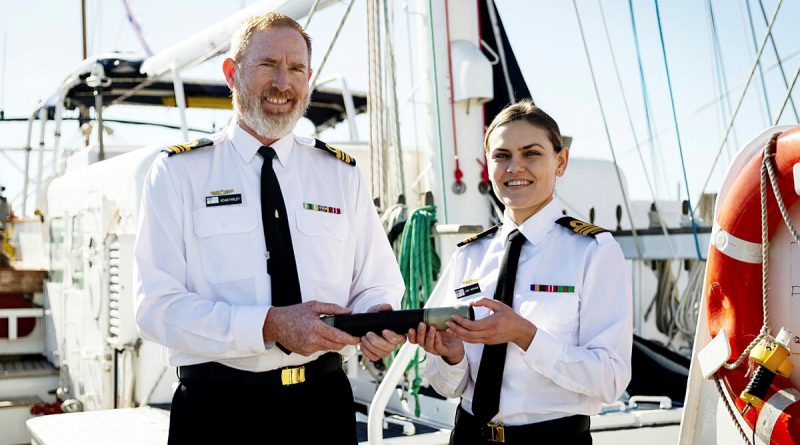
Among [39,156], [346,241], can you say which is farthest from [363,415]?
[39,156]

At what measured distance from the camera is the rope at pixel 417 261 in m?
4.02

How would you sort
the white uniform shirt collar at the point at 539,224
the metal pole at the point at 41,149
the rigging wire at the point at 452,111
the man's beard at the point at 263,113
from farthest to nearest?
1. the metal pole at the point at 41,149
2. the rigging wire at the point at 452,111
3. the white uniform shirt collar at the point at 539,224
4. the man's beard at the point at 263,113

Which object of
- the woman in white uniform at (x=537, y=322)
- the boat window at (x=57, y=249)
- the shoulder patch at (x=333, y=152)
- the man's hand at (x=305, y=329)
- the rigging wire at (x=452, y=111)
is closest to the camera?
the man's hand at (x=305, y=329)

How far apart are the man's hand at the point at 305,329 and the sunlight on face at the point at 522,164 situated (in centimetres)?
56

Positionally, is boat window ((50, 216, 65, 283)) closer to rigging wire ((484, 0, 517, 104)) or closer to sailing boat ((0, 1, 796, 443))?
sailing boat ((0, 1, 796, 443))

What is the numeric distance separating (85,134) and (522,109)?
744cm

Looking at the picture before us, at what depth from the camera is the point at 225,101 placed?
29.0 feet

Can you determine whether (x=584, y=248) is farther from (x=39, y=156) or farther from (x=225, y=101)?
(x=39, y=156)

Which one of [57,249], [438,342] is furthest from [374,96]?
[57,249]

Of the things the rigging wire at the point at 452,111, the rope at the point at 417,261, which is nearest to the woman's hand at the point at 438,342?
the rope at the point at 417,261

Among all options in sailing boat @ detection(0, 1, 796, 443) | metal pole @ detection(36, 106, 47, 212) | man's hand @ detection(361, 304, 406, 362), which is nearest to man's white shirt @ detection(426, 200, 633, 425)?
man's hand @ detection(361, 304, 406, 362)

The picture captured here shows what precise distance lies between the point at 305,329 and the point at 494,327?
1.41 feet

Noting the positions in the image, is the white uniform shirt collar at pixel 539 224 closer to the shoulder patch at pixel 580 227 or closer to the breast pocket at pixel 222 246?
the shoulder patch at pixel 580 227

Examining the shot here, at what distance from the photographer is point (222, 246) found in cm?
197
